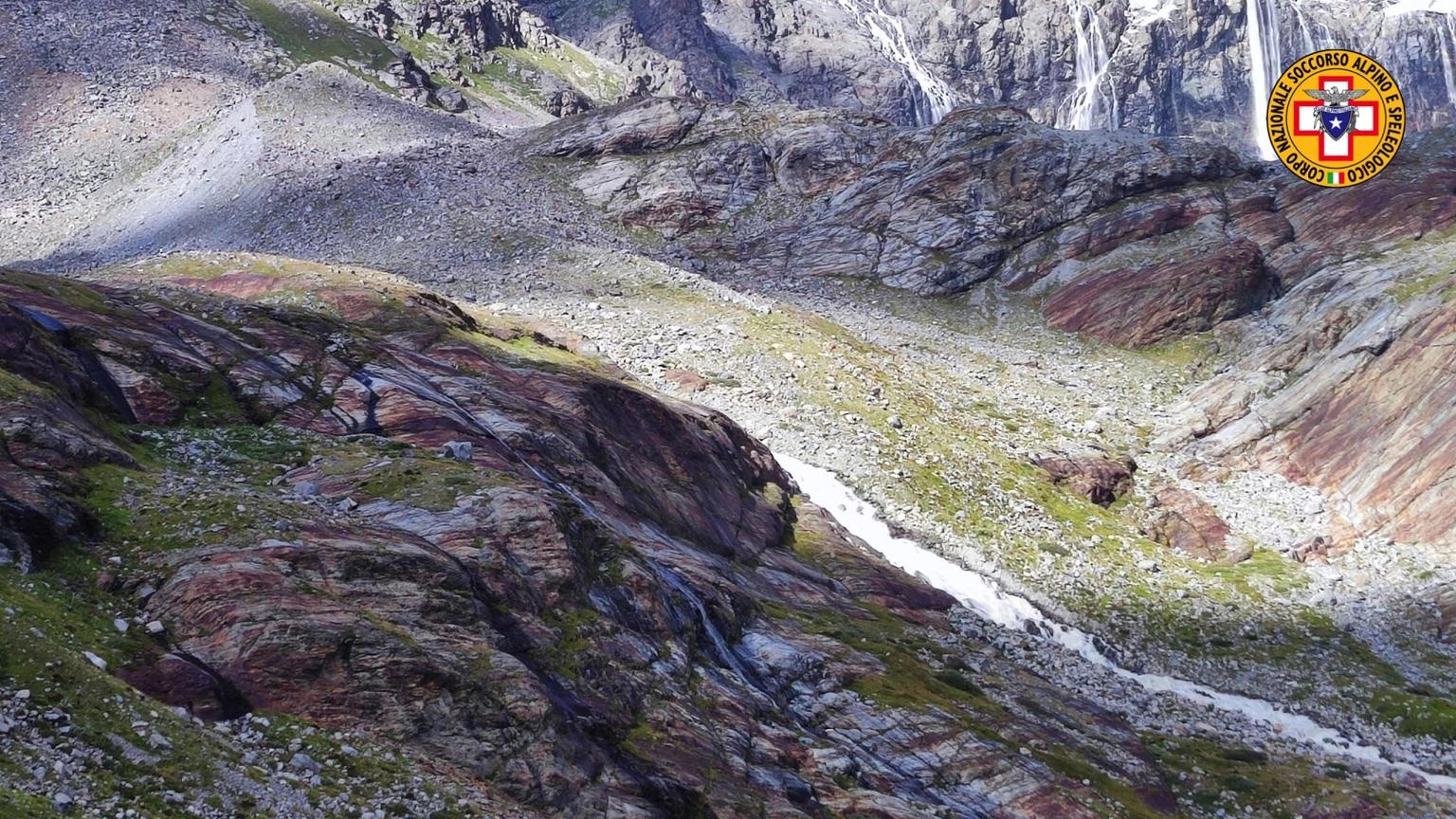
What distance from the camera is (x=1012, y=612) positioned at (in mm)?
52719

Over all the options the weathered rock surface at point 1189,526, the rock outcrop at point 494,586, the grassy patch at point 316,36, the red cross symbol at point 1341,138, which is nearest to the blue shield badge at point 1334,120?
the red cross symbol at point 1341,138

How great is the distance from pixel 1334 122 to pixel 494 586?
8455 cm

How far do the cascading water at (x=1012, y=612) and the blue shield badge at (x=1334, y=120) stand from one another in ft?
149

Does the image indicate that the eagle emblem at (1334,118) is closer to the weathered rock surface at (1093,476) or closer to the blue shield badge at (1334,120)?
the blue shield badge at (1334,120)

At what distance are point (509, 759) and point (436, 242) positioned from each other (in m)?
81.4

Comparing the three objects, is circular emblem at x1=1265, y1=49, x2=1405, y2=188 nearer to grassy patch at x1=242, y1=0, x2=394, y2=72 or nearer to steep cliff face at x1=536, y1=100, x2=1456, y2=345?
steep cliff face at x1=536, y1=100, x2=1456, y2=345

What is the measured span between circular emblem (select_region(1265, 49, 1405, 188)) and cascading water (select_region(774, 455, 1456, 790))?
3416cm

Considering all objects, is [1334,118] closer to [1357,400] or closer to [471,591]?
[1357,400]

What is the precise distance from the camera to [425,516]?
26812 mm

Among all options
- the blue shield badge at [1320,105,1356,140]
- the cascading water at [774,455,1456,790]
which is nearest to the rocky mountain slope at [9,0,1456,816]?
the cascading water at [774,455,1456,790]

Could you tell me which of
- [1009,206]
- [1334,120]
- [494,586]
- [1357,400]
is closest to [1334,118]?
[1334,120]

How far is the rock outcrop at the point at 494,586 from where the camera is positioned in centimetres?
2025

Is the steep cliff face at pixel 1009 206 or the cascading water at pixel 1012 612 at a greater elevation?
the steep cliff face at pixel 1009 206

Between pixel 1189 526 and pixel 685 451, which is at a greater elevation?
pixel 685 451
